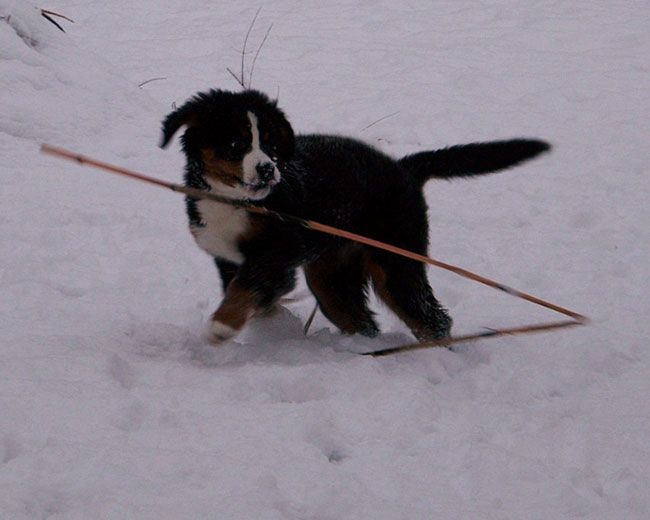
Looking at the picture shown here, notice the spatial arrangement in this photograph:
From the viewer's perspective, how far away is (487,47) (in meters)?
9.05

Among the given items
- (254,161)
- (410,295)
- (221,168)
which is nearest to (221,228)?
(221,168)

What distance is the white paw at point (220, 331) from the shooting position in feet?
10.3

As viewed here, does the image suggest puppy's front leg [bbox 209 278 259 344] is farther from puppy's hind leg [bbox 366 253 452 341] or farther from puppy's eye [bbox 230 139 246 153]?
puppy's hind leg [bbox 366 253 452 341]

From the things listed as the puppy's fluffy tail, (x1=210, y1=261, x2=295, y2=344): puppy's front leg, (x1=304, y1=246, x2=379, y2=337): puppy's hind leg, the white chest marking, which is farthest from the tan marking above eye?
Result: the puppy's fluffy tail

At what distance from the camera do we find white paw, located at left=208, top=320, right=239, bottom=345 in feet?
10.3

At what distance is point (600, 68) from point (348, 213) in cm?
614

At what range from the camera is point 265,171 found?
2994 mm

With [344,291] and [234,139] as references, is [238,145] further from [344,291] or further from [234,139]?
[344,291]

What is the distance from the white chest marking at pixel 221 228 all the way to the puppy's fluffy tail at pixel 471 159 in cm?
95

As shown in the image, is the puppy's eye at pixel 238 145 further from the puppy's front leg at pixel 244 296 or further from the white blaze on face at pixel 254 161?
the puppy's front leg at pixel 244 296

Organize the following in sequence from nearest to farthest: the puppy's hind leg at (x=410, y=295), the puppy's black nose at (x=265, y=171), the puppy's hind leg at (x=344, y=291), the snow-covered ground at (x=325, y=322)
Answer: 1. the snow-covered ground at (x=325, y=322)
2. the puppy's black nose at (x=265, y=171)
3. the puppy's hind leg at (x=410, y=295)
4. the puppy's hind leg at (x=344, y=291)

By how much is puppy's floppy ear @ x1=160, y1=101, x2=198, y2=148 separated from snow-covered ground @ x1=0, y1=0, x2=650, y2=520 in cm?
90

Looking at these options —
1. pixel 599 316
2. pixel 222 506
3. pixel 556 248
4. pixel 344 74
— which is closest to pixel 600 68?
pixel 344 74

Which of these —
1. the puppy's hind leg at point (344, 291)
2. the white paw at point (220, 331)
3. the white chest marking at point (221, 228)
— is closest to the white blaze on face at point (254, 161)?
the white chest marking at point (221, 228)
